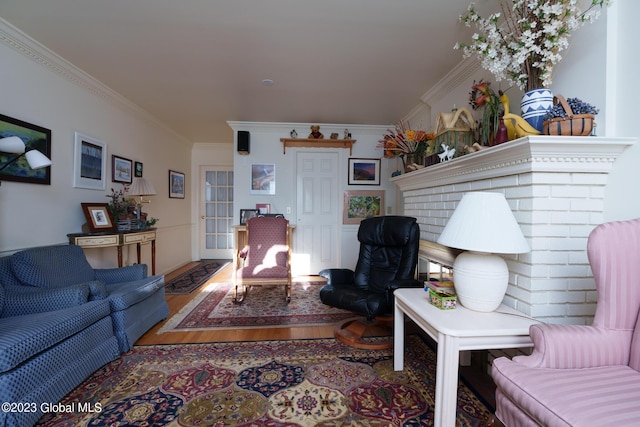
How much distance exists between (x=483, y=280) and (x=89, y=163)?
12.6 feet

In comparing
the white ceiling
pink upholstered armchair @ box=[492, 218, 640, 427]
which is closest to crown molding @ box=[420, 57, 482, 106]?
the white ceiling

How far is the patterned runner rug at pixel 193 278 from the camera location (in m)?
3.67

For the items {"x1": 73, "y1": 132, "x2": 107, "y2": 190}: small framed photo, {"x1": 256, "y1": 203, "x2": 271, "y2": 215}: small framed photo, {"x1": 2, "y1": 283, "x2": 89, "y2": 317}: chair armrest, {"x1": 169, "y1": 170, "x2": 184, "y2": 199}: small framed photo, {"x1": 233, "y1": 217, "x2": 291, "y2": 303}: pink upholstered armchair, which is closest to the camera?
{"x1": 2, "y1": 283, "x2": 89, "y2": 317}: chair armrest

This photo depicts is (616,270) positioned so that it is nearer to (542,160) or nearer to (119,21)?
(542,160)

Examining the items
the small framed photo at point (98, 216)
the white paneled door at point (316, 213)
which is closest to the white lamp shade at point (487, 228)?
the white paneled door at point (316, 213)

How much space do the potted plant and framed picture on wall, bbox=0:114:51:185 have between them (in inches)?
127

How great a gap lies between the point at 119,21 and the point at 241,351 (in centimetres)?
→ 263

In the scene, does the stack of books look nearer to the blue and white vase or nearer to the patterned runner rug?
the blue and white vase

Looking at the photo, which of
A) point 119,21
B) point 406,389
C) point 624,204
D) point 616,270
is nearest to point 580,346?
point 616,270

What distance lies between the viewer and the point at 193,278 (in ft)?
13.9

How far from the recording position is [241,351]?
2.09 meters

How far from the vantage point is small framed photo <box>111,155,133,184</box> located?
132 inches

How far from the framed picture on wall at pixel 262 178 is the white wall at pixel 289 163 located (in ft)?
0.23

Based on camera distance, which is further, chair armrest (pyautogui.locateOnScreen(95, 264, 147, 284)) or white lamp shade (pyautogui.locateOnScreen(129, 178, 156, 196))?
white lamp shade (pyautogui.locateOnScreen(129, 178, 156, 196))
